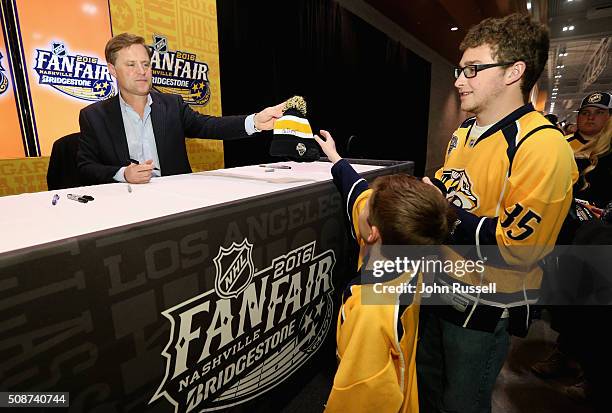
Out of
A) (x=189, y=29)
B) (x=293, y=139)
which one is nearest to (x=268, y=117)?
(x=293, y=139)

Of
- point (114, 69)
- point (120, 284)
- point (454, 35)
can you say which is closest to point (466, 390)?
point (120, 284)

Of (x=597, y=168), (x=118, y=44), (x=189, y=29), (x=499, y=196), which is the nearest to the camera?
(x=499, y=196)

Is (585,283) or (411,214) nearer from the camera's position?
(411,214)

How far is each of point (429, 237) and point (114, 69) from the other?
1693 mm

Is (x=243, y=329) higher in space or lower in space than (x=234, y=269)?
lower

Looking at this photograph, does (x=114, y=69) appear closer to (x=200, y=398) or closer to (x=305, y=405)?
(x=200, y=398)

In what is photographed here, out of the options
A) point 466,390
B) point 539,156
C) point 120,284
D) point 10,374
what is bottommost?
point 466,390

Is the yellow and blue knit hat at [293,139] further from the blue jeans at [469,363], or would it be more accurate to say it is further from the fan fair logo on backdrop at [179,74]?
the fan fair logo on backdrop at [179,74]

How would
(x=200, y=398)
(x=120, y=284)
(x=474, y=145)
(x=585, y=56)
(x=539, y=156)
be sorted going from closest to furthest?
(x=120, y=284), (x=539, y=156), (x=200, y=398), (x=474, y=145), (x=585, y=56)

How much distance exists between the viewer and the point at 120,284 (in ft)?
2.57

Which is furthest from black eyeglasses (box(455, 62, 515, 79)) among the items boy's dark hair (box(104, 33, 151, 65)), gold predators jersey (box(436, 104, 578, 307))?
boy's dark hair (box(104, 33, 151, 65))

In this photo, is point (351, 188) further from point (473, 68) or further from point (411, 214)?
point (473, 68)

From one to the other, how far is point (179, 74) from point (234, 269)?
2666 mm

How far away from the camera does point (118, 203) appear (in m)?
1.00
